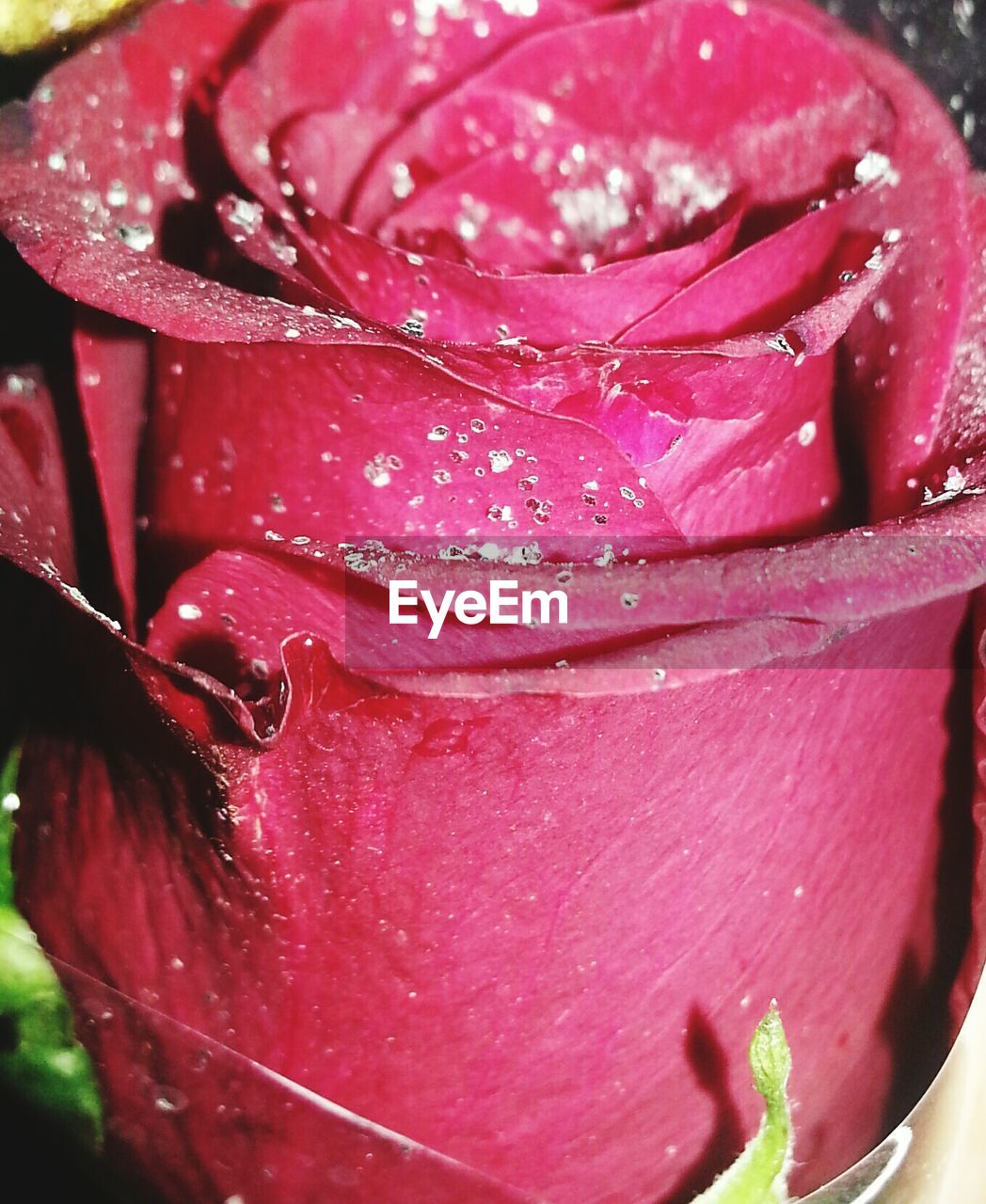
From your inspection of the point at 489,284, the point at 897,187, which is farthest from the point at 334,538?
the point at 897,187

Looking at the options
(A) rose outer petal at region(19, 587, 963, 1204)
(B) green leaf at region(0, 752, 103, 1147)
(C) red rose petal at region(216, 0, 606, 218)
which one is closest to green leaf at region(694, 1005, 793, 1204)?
(A) rose outer petal at region(19, 587, 963, 1204)

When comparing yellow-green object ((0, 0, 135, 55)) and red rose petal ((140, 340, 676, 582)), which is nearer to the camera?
red rose petal ((140, 340, 676, 582))

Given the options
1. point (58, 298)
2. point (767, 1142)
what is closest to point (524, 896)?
point (767, 1142)

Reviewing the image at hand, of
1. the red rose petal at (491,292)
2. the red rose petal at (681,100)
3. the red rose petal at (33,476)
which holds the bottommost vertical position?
the red rose petal at (33,476)

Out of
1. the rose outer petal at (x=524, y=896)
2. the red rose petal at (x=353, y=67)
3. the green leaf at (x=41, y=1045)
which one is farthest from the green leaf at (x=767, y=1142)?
the red rose petal at (x=353, y=67)

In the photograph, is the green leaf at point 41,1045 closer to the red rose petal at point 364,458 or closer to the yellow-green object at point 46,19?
the red rose petal at point 364,458

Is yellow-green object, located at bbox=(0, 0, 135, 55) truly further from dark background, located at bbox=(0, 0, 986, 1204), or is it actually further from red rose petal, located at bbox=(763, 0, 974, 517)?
red rose petal, located at bbox=(763, 0, 974, 517)

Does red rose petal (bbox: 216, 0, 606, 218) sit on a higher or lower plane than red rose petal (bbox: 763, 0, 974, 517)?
higher

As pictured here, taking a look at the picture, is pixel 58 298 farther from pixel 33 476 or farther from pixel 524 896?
pixel 524 896
